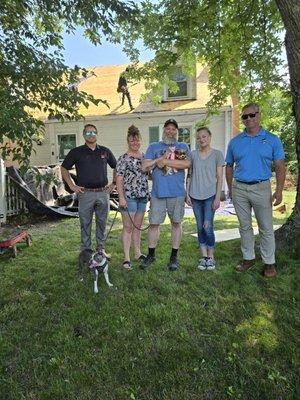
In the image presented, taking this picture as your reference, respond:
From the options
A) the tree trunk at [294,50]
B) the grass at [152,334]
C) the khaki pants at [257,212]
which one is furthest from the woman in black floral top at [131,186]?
the tree trunk at [294,50]

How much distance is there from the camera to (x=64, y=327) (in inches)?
129

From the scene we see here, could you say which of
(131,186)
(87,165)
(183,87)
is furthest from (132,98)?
(131,186)

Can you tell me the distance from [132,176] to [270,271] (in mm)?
1963

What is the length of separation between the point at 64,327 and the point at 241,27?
21.6 ft

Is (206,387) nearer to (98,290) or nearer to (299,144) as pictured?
(98,290)

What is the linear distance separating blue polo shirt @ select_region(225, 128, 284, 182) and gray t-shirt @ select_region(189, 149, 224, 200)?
0.76ft

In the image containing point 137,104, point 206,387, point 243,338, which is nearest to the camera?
point 206,387

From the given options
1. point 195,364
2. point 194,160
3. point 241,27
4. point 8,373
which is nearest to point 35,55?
point 194,160

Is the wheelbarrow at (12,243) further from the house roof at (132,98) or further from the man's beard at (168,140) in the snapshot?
the house roof at (132,98)

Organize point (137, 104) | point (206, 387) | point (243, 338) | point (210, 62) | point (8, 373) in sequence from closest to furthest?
point (206, 387), point (8, 373), point (243, 338), point (210, 62), point (137, 104)

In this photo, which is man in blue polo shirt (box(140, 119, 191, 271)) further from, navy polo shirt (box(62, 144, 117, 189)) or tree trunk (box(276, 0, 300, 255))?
tree trunk (box(276, 0, 300, 255))

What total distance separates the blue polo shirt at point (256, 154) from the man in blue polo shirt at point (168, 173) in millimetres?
599

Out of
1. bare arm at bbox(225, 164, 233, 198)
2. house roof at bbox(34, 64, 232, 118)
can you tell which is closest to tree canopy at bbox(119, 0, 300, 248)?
bare arm at bbox(225, 164, 233, 198)

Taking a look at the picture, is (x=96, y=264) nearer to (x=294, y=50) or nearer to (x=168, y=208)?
(x=168, y=208)
